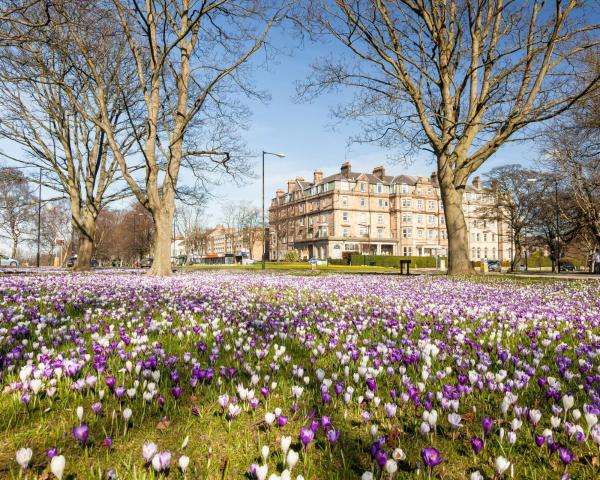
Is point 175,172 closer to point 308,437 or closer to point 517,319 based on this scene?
point 517,319

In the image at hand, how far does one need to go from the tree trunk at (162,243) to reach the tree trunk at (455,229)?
1248 cm

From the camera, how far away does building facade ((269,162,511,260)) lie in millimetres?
79062

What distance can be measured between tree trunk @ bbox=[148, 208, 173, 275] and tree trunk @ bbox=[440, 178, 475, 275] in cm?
1248

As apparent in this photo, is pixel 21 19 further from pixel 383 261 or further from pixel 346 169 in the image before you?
pixel 346 169

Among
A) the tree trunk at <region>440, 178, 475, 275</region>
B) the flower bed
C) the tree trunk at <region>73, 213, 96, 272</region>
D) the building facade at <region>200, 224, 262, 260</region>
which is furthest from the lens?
the building facade at <region>200, 224, 262, 260</region>

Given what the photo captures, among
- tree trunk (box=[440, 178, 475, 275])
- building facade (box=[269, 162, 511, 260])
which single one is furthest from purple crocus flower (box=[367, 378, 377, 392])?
building facade (box=[269, 162, 511, 260])

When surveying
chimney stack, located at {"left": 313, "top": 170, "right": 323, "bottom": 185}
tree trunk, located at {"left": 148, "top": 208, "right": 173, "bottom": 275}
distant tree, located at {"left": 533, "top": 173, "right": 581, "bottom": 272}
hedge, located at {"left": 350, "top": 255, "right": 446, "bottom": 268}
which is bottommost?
hedge, located at {"left": 350, "top": 255, "right": 446, "bottom": 268}

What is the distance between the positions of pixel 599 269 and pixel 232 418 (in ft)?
132

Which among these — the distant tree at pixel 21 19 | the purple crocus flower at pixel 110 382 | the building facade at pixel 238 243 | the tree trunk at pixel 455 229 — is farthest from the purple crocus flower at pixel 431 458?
the building facade at pixel 238 243

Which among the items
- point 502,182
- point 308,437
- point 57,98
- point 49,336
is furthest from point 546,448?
point 502,182

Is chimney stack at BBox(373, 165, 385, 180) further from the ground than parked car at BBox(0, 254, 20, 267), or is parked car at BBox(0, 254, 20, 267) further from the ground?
chimney stack at BBox(373, 165, 385, 180)

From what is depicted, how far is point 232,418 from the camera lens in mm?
2266

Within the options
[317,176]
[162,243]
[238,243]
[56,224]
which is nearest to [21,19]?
[162,243]

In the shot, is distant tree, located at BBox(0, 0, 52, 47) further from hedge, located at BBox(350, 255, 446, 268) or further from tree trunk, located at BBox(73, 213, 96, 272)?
hedge, located at BBox(350, 255, 446, 268)
